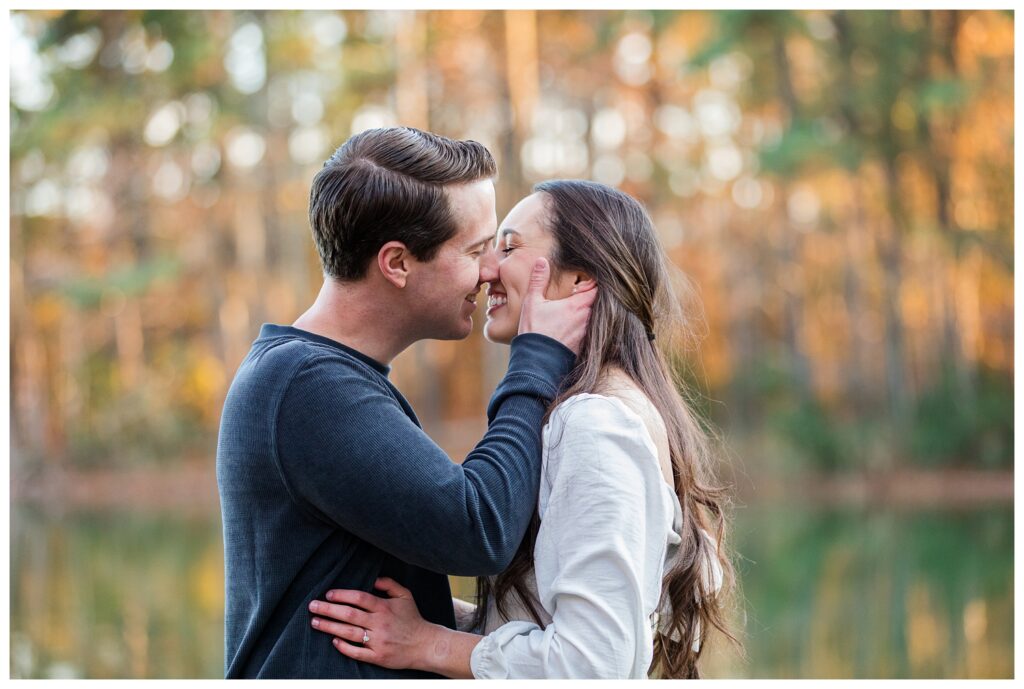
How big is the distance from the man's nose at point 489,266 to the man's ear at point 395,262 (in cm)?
21

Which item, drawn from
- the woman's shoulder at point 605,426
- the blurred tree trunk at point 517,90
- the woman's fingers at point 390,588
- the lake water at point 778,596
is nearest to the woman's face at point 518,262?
the woman's shoulder at point 605,426

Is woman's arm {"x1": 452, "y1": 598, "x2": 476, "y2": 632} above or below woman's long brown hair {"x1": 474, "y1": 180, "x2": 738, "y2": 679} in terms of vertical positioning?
below

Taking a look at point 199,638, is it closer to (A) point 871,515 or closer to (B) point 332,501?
(B) point 332,501

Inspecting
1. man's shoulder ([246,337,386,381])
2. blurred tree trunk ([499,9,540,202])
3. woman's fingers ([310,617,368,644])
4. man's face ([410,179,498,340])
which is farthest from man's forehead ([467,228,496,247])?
blurred tree trunk ([499,9,540,202])

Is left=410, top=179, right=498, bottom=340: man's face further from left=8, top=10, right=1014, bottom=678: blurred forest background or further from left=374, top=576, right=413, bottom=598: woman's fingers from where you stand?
left=8, top=10, right=1014, bottom=678: blurred forest background

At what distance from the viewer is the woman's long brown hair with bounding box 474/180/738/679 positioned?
2.38 m

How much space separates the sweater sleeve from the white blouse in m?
0.07

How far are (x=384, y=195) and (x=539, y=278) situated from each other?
365 mm

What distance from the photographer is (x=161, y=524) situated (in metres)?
16.1

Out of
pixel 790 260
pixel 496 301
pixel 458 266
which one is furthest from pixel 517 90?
pixel 458 266

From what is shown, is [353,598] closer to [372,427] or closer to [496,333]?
[372,427]

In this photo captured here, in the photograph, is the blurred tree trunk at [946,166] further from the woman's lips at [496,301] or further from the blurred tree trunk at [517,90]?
the woman's lips at [496,301]

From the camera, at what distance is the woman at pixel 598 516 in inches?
82.7
